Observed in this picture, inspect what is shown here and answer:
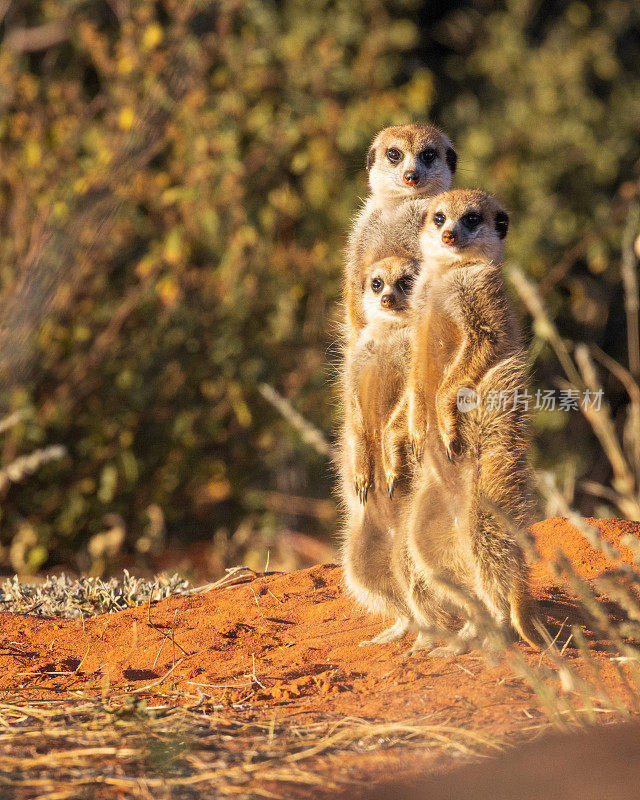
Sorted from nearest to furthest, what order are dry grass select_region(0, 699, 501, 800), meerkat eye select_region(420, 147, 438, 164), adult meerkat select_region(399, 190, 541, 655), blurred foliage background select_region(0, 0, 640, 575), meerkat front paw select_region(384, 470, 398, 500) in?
dry grass select_region(0, 699, 501, 800)
adult meerkat select_region(399, 190, 541, 655)
meerkat front paw select_region(384, 470, 398, 500)
meerkat eye select_region(420, 147, 438, 164)
blurred foliage background select_region(0, 0, 640, 575)

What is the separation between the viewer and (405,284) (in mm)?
3305

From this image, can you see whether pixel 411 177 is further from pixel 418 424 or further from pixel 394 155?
pixel 418 424

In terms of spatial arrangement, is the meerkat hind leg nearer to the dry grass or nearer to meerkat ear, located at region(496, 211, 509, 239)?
the dry grass

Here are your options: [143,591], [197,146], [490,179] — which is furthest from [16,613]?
[490,179]

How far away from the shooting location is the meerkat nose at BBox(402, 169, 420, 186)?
349cm

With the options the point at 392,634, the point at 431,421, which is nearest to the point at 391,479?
the point at 431,421

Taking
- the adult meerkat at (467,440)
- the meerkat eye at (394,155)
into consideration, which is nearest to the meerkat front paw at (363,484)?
the adult meerkat at (467,440)

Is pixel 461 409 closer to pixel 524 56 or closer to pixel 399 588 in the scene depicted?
pixel 399 588

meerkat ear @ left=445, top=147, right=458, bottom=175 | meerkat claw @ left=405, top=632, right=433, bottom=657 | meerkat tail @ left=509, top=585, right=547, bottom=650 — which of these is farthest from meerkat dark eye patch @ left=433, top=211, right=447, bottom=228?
meerkat claw @ left=405, top=632, right=433, bottom=657

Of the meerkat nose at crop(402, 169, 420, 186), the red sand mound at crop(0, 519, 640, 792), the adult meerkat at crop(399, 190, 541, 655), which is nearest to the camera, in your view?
the red sand mound at crop(0, 519, 640, 792)

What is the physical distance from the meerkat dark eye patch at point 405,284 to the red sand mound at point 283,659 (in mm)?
1064

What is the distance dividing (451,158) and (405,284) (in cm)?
70

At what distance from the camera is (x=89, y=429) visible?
6.22m

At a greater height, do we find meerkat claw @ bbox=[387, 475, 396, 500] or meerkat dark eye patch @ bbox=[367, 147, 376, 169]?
meerkat dark eye patch @ bbox=[367, 147, 376, 169]
